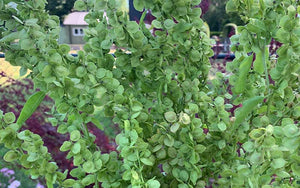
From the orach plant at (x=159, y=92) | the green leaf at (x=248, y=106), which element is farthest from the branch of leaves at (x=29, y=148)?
the green leaf at (x=248, y=106)

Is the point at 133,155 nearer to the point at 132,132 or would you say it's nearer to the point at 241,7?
the point at 132,132

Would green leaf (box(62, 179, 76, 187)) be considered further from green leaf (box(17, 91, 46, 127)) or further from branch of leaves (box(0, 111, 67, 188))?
green leaf (box(17, 91, 46, 127))

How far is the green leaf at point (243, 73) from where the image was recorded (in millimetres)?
530

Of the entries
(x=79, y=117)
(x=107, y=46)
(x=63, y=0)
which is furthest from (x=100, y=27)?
(x=63, y=0)

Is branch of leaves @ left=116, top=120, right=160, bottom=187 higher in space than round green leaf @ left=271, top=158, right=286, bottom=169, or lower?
lower

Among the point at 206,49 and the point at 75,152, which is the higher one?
the point at 206,49

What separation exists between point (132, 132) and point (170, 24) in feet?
0.55

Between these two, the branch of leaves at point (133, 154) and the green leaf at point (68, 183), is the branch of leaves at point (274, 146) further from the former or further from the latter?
the green leaf at point (68, 183)

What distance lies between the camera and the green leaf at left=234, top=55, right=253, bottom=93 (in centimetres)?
53

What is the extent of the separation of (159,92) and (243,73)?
128 millimetres

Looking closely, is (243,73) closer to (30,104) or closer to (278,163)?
(278,163)

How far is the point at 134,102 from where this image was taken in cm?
51

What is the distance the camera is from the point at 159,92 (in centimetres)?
56

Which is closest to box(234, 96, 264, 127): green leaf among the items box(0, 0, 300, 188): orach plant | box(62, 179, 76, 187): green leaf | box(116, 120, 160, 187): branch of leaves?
box(0, 0, 300, 188): orach plant
